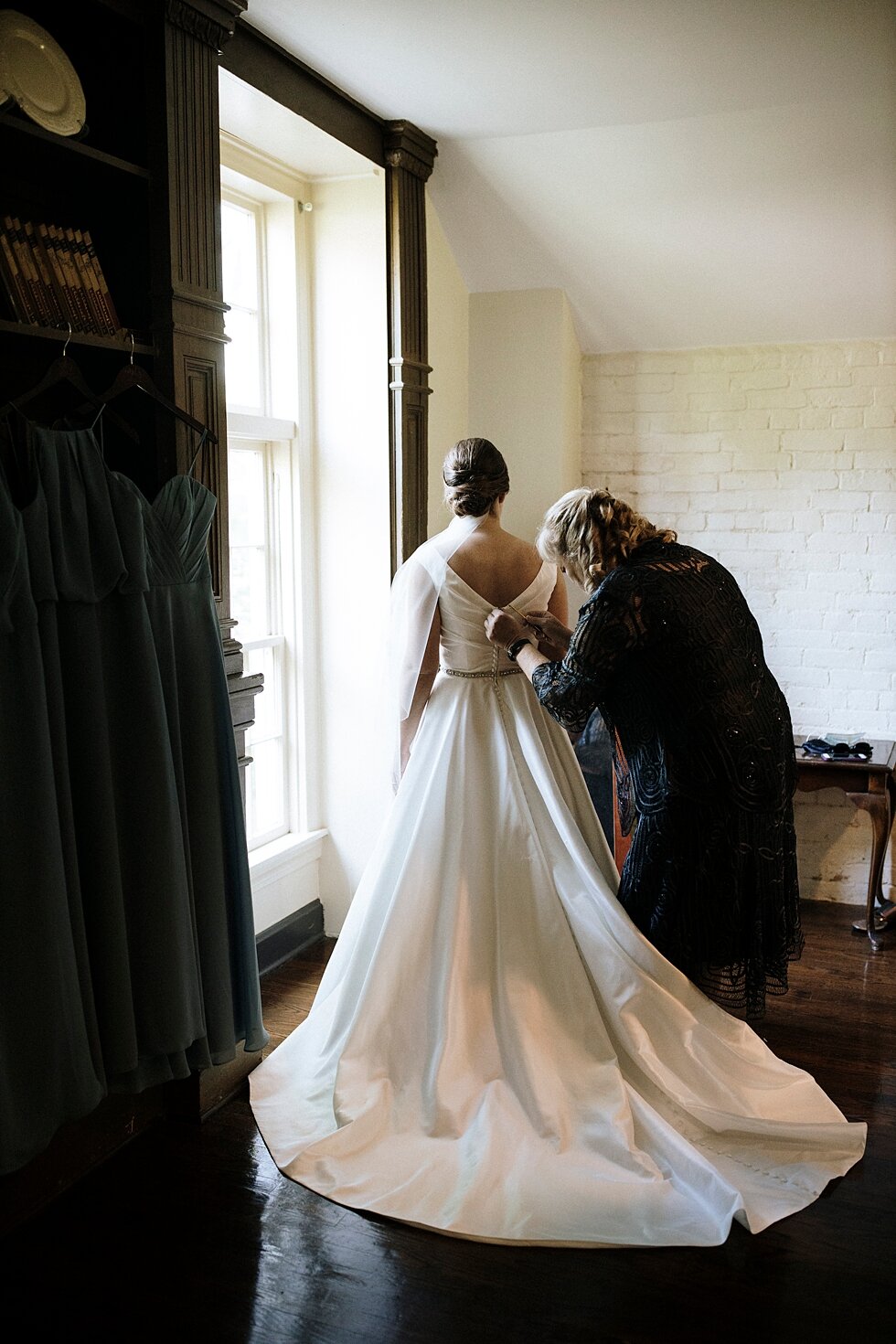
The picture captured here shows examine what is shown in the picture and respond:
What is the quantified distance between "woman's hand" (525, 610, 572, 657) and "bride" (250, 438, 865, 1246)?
0.13 ft

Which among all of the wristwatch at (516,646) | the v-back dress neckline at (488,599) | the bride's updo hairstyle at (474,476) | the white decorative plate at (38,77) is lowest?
the wristwatch at (516,646)

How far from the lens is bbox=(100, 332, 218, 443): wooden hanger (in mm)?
2396

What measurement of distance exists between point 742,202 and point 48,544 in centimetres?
261

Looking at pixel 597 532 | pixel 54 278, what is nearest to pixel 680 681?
pixel 597 532

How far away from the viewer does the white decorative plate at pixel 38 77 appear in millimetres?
2184

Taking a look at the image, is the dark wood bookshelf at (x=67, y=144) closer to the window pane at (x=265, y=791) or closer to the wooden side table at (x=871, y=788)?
the window pane at (x=265, y=791)

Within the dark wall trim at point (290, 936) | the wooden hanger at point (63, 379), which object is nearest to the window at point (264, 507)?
the dark wall trim at point (290, 936)

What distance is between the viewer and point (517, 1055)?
8.19 feet

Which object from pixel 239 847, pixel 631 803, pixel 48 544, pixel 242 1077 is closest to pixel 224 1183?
pixel 242 1077

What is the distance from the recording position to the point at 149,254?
253 centimetres

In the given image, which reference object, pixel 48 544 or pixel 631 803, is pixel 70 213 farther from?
pixel 631 803

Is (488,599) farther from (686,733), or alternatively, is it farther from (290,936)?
(290,936)

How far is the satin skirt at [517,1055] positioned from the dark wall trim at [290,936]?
0.77m

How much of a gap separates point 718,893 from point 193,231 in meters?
1.90
